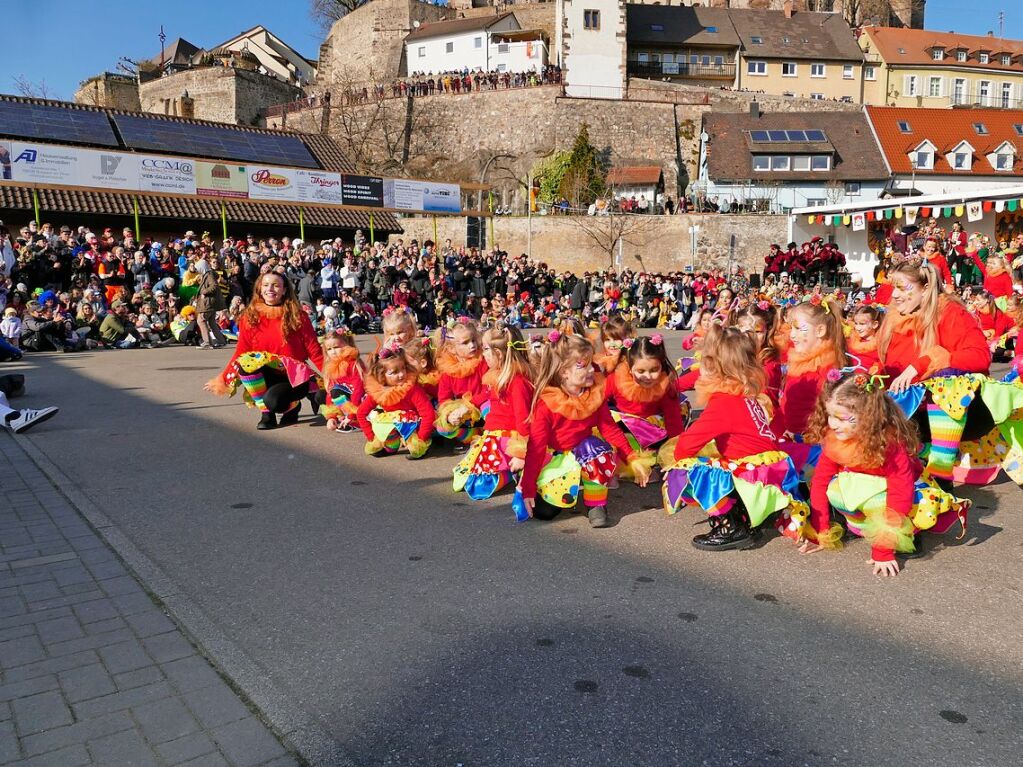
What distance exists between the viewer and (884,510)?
4.46 m

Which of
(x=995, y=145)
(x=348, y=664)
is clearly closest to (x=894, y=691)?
(x=348, y=664)

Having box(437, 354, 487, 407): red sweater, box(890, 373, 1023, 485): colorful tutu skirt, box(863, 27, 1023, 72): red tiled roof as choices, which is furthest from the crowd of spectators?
box(863, 27, 1023, 72): red tiled roof

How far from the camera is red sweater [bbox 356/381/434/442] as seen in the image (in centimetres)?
727

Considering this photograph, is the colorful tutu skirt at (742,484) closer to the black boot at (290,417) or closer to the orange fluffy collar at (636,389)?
the orange fluffy collar at (636,389)

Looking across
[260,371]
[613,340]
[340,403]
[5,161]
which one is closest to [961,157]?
[5,161]

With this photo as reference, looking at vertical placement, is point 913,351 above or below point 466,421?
above

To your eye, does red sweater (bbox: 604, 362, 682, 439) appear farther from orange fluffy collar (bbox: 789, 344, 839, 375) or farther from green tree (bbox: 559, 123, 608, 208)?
green tree (bbox: 559, 123, 608, 208)

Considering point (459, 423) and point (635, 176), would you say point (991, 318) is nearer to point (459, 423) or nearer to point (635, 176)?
point (459, 423)

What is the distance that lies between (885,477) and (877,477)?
0.04m

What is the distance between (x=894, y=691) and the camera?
3170mm

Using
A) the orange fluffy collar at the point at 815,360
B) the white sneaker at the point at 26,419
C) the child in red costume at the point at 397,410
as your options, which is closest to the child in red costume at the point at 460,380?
the child in red costume at the point at 397,410

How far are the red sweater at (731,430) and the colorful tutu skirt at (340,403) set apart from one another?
4.07 metres

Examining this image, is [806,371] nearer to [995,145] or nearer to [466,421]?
[466,421]

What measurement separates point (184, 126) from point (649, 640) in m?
32.4
